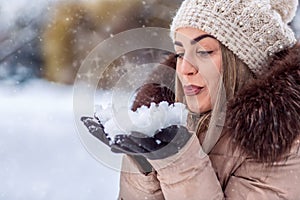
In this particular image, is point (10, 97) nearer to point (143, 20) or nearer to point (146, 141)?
point (143, 20)

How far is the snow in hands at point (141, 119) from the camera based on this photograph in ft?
3.09

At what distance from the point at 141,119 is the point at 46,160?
2069 millimetres

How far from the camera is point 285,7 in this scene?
129 cm

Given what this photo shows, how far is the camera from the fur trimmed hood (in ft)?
3.54

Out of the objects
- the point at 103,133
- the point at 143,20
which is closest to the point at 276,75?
the point at 103,133

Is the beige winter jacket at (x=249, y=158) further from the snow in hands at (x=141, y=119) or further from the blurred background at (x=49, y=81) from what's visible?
the blurred background at (x=49, y=81)

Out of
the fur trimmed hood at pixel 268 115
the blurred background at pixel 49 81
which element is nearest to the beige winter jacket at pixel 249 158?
the fur trimmed hood at pixel 268 115

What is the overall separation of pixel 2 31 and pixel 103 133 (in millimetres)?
4818

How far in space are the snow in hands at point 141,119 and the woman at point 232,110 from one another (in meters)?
0.03

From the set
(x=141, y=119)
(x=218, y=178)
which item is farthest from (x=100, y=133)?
(x=218, y=178)

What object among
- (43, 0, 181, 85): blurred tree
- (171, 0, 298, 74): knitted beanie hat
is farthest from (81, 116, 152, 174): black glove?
(43, 0, 181, 85): blurred tree

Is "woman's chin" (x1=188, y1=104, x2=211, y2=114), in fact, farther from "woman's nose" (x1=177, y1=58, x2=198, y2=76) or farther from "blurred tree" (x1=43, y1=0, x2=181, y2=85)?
"blurred tree" (x1=43, y1=0, x2=181, y2=85)

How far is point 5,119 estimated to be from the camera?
12.3 feet

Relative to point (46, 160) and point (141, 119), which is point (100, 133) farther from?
point (46, 160)
